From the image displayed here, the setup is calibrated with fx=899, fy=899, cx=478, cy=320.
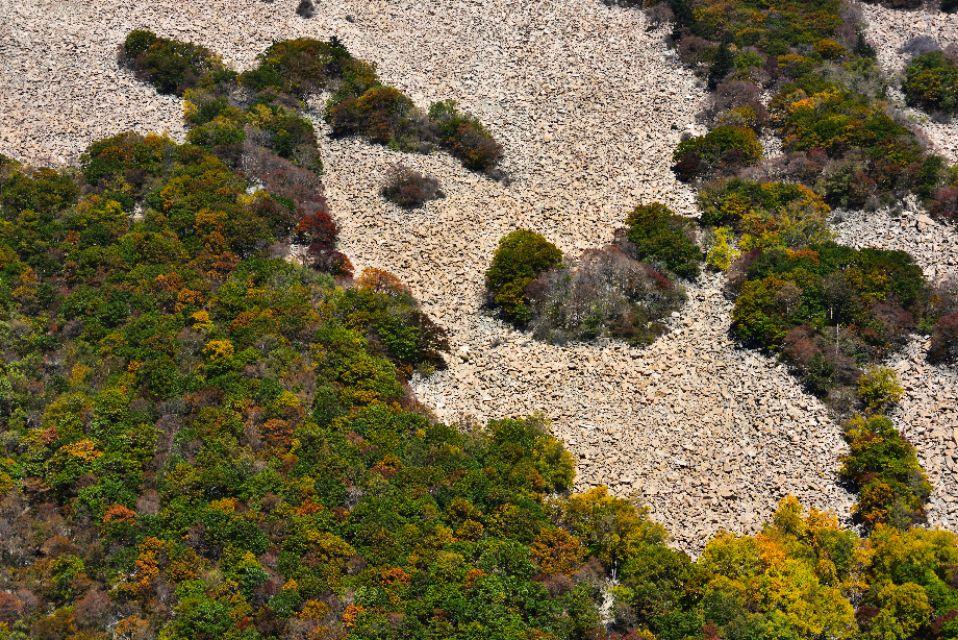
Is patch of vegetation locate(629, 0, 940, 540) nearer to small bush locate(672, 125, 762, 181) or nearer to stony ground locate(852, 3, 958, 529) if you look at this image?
small bush locate(672, 125, 762, 181)

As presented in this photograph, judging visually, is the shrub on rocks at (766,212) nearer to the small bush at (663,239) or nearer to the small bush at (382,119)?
the small bush at (663,239)

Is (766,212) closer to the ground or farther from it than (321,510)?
farther from it

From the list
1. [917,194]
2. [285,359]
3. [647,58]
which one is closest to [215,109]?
[285,359]

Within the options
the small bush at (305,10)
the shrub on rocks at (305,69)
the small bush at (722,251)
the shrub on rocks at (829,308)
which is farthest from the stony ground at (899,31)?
the small bush at (305,10)

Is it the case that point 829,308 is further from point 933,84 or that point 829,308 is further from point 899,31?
point 899,31

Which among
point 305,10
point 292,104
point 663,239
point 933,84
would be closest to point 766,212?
point 663,239

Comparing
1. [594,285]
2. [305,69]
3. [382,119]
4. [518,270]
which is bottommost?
[305,69]

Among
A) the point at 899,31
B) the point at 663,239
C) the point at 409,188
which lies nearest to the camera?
the point at 663,239

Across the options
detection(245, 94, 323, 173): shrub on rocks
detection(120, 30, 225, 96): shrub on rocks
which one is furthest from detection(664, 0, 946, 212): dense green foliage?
detection(120, 30, 225, 96): shrub on rocks

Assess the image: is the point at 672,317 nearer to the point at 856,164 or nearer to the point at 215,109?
the point at 856,164
